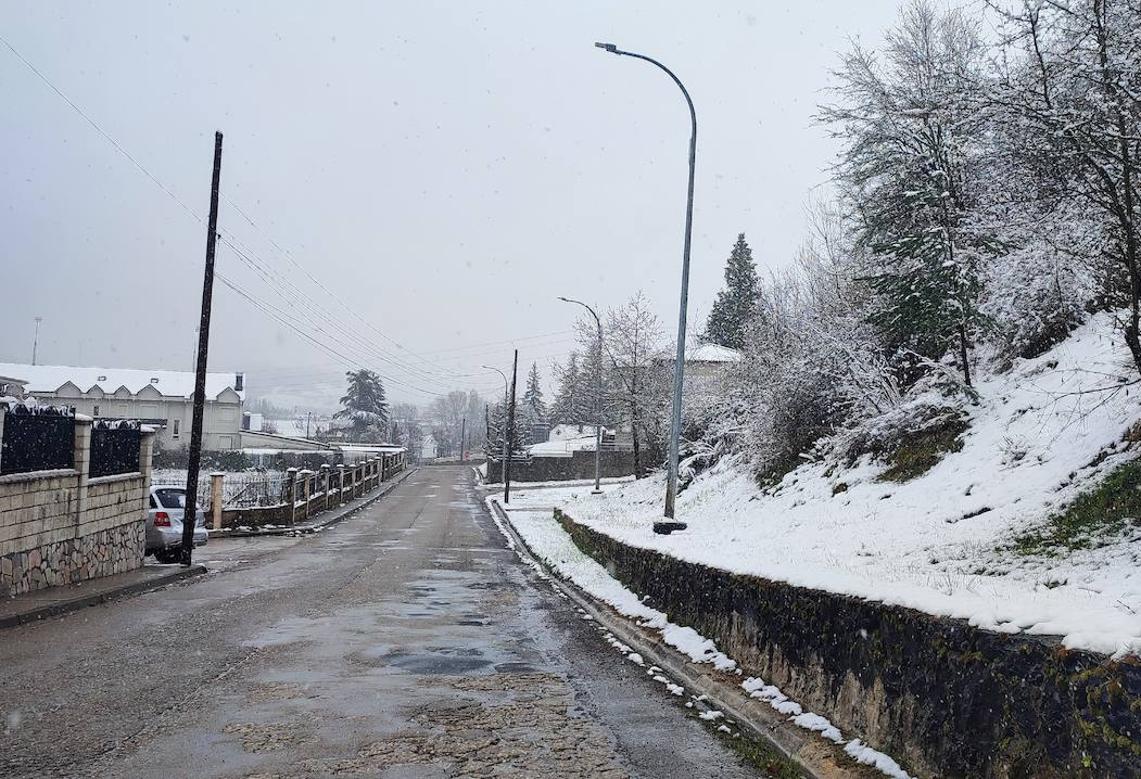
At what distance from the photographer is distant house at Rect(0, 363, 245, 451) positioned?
82.2 meters

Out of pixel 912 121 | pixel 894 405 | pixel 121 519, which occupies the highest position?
pixel 912 121

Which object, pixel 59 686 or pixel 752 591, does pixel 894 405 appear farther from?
pixel 59 686

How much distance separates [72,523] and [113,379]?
82271mm

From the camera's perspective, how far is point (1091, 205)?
11867 millimetres

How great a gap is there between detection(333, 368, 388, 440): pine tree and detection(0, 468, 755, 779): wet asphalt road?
110 meters

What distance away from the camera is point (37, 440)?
515 inches

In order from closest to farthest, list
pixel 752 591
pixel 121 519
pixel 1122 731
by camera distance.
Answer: pixel 1122 731 < pixel 752 591 < pixel 121 519

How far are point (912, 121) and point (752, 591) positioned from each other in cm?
1378

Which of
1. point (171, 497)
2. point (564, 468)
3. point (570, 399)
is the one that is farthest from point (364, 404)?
point (171, 497)

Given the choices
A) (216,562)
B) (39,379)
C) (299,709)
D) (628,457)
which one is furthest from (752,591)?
(39,379)

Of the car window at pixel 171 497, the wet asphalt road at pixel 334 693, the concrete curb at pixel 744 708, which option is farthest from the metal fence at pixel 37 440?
the concrete curb at pixel 744 708

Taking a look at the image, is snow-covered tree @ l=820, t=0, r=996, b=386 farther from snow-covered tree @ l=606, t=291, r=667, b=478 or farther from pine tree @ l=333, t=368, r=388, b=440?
pine tree @ l=333, t=368, r=388, b=440

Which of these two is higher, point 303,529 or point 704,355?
point 704,355

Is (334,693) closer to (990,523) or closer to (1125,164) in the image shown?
(990,523)
